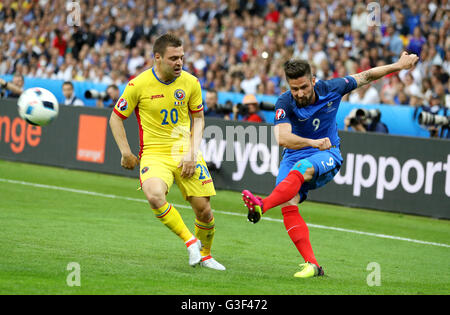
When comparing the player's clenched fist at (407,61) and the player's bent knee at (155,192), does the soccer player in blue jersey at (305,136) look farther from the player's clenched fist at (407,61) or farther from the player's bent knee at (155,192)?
the player's bent knee at (155,192)

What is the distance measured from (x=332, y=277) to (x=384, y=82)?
10.2m

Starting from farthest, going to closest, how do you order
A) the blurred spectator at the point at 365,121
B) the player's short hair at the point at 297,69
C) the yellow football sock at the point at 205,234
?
the blurred spectator at the point at 365,121 < the yellow football sock at the point at 205,234 < the player's short hair at the point at 297,69

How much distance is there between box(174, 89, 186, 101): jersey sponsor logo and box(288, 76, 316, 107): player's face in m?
1.11

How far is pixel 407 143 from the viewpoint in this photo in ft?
43.7

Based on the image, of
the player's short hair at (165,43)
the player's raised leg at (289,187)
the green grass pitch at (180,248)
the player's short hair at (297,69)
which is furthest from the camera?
the player's short hair at (165,43)

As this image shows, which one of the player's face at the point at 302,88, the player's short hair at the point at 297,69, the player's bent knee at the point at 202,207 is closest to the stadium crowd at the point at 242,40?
the player's face at the point at 302,88

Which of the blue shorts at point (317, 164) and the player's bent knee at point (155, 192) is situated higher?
the blue shorts at point (317, 164)

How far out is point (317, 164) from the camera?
24.4ft

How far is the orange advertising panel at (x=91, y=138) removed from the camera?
1748 centimetres

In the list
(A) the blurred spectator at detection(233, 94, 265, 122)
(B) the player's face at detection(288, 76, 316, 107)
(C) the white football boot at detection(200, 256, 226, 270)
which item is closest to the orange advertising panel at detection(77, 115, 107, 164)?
(A) the blurred spectator at detection(233, 94, 265, 122)

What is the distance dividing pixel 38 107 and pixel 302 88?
3.63 meters

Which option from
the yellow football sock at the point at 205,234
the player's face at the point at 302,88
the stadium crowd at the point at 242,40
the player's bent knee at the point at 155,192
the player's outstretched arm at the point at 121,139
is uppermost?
the stadium crowd at the point at 242,40

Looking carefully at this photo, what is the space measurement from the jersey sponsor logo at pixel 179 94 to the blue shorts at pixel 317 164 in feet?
4.13

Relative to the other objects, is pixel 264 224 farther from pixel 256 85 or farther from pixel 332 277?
pixel 256 85
